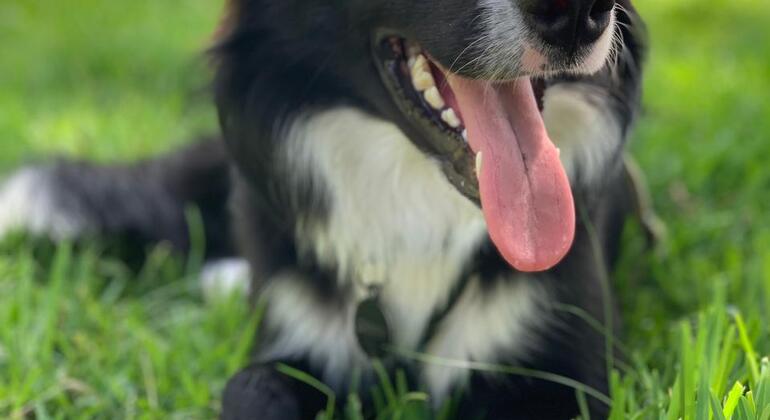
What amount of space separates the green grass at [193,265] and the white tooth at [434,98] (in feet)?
2.23

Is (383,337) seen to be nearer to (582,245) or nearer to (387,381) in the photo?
(387,381)

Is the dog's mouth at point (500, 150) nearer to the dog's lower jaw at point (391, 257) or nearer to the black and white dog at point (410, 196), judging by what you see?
the black and white dog at point (410, 196)

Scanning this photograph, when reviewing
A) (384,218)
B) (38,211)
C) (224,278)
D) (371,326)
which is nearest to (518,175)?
(384,218)

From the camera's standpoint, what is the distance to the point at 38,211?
3783 mm

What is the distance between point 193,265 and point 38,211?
0.60 metres

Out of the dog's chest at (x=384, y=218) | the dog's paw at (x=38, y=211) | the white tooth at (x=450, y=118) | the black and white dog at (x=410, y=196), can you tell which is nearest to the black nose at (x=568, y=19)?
the black and white dog at (x=410, y=196)

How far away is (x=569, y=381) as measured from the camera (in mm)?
2498

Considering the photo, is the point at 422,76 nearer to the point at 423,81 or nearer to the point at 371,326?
the point at 423,81

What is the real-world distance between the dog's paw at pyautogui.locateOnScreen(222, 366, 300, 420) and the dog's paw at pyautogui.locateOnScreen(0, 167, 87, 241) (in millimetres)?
1417

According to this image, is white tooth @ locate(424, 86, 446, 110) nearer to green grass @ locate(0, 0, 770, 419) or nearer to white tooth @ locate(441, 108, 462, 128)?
white tooth @ locate(441, 108, 462, 128)

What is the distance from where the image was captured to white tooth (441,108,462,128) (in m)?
2.41

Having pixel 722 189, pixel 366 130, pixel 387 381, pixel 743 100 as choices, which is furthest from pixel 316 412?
pixel 743 100

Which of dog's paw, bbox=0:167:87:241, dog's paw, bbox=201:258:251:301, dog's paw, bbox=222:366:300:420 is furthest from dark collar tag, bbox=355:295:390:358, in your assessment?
dog's paw, bbox=0:167:87:241

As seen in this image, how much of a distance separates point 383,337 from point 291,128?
0.59 meters
